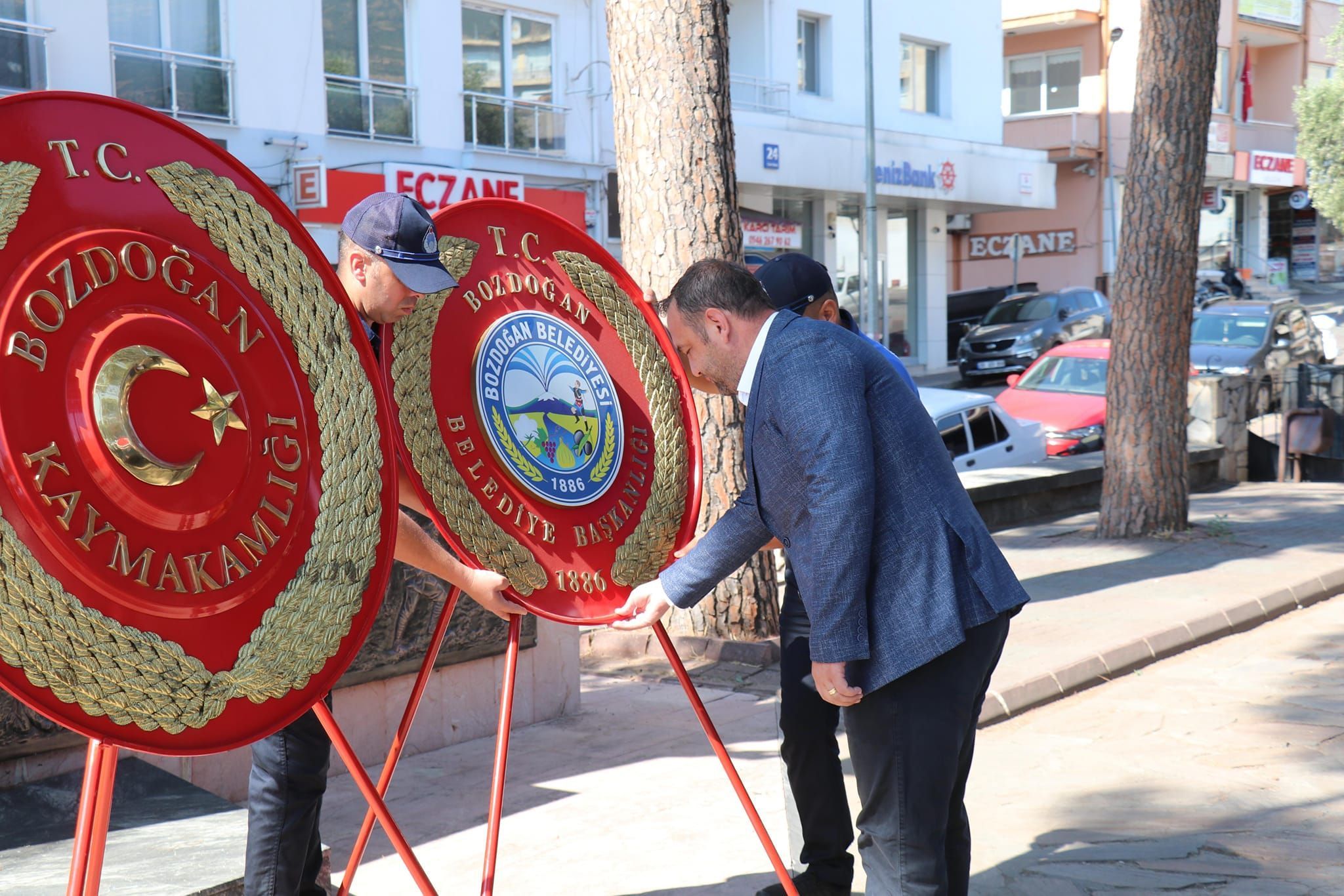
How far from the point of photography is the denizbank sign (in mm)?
28234

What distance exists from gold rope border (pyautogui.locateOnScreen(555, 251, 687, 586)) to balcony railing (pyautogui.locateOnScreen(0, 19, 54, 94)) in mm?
14891

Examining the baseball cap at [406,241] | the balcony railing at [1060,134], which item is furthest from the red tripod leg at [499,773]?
the balcony railing at [1060,134]

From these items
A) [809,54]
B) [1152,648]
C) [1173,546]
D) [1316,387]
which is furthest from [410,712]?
[809,54]

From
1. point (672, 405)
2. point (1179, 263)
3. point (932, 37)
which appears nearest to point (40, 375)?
point (672, 405)

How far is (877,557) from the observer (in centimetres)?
298

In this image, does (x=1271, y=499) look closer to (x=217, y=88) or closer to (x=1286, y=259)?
(x=217, y=88)

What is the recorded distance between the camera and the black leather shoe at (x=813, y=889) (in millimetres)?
3944

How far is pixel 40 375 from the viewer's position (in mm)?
→ 2232

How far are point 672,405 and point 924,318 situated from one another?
28965 millimetres

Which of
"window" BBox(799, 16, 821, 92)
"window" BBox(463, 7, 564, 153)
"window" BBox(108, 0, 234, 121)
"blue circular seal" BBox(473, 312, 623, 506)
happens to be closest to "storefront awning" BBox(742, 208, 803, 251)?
"window" BBox(799, 16, 821, 92)

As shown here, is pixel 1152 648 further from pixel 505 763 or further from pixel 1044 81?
pixel 1044 81

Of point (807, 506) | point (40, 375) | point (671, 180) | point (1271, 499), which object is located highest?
point (671, 180)

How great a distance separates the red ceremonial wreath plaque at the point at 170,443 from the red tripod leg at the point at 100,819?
153mm

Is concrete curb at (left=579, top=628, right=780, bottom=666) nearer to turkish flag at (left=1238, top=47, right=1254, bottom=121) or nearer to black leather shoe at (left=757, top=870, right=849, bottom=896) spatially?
black leather shoe at (left=757, top=870, right=849, bottom=896)
